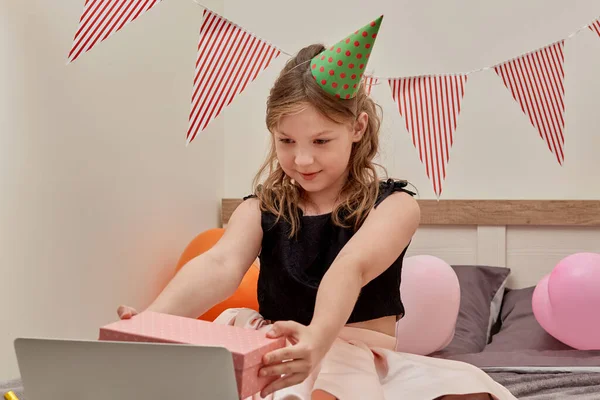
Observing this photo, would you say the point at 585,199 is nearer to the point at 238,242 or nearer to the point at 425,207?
the point at 425,207

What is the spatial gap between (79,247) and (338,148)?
89cm

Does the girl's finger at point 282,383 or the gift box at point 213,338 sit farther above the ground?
the gift box at point 213,338

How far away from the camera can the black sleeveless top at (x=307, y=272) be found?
1.28 meters

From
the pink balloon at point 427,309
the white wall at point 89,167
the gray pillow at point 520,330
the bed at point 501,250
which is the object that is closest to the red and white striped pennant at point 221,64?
the white wall at point 89,167

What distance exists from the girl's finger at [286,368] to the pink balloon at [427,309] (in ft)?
3.24

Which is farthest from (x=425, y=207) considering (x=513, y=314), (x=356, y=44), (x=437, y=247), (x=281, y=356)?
(x=281, y=356)

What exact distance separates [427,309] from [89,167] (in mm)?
911

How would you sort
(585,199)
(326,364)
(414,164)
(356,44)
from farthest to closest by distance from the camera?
(414,164) → (585,199) → (356,44) → (326,364)

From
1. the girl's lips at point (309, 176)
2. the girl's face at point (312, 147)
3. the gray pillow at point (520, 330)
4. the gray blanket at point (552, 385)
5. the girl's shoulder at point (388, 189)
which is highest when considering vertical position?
the girl's face at point (312, 147)

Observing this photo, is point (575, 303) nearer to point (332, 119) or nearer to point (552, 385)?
point (552, 385)

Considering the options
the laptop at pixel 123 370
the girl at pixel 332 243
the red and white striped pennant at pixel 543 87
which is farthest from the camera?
the red and white striped pennant at pixel 543 87

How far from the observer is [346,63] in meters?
1.20

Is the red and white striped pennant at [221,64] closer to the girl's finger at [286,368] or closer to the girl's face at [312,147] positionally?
the girl's face at [312,147]

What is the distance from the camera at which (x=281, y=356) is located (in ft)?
2.56
